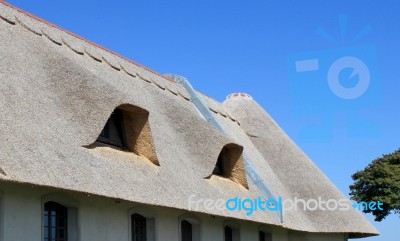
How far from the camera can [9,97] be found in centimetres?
1324

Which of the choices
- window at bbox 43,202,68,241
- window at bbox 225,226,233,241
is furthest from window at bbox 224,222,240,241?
window at bbox 43,202,68,241

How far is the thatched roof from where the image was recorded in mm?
12820

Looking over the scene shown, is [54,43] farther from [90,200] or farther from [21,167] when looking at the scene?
[21,167]

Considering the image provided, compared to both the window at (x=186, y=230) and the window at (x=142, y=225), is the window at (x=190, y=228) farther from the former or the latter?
the window at (x=142, y=225)

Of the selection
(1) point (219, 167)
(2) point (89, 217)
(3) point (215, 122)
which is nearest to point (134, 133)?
(2) point (89, 217)

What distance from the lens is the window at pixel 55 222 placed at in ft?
44.9

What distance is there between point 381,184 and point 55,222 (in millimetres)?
32738

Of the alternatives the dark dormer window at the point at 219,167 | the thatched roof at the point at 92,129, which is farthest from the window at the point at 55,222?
the dark dormer window at the point at 219,167

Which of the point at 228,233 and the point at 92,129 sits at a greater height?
the point at 92,129

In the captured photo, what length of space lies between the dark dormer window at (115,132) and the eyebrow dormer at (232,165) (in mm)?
4760

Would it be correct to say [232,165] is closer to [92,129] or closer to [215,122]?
[215,122]

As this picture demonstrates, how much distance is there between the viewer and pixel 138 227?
16.8m

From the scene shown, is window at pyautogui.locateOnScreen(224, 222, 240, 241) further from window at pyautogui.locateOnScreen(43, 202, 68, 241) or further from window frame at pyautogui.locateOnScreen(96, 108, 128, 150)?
window at pyautogui.locateOnScreen(43, 202, 68, 241)

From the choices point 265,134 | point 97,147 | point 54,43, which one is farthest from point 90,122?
point 265,134
